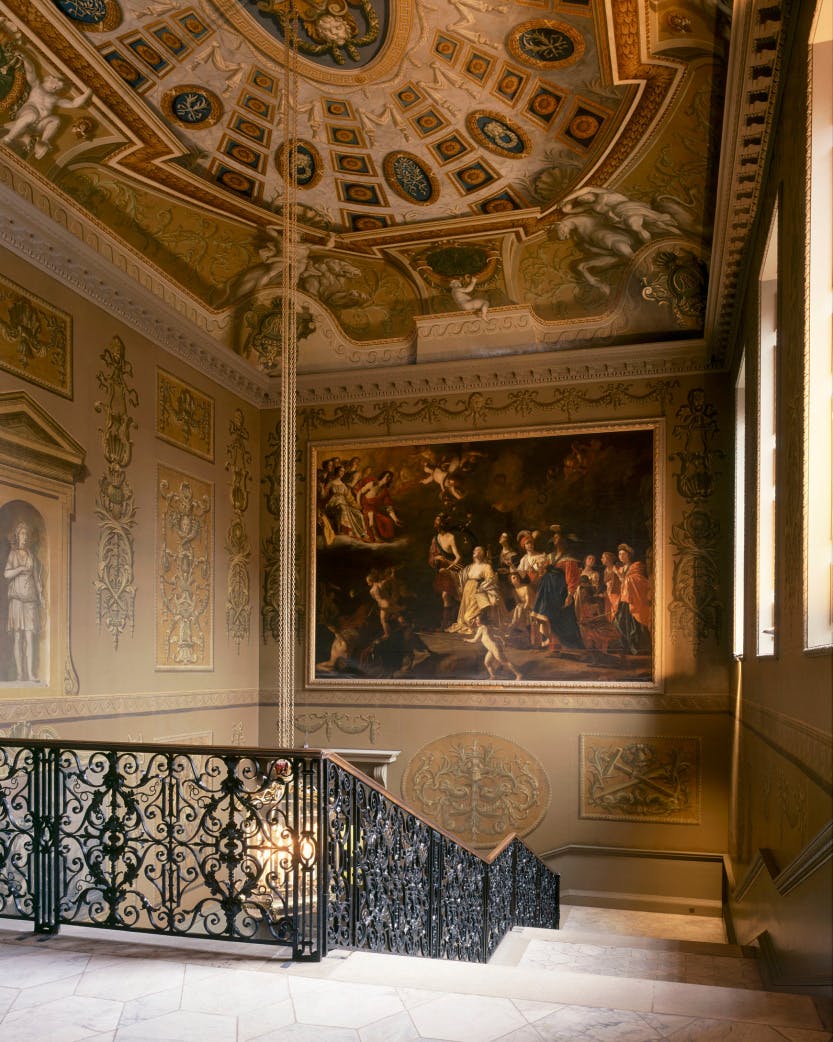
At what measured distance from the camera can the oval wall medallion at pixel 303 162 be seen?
9367 mm

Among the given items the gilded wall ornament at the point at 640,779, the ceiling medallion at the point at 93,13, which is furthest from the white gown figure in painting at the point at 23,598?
the gilded wall ornament at the point at 640,779

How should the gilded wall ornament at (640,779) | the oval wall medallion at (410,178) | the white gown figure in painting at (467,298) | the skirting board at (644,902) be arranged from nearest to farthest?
the oval wall medallion at (410,178), the skirting board at (644,902), the gilded wall ornament at (640,779), the white gown figure in painting at (467,298)

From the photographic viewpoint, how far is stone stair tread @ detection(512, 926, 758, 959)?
24.5 ft

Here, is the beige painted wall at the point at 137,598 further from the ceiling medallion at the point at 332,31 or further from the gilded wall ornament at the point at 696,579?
the gilded wall ornament at the point at 696,579

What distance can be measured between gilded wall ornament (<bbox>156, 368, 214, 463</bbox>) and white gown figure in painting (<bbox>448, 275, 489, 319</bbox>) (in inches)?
137

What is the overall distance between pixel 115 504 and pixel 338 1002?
661 centimetres

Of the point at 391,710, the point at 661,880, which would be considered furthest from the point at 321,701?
the point at 661,880

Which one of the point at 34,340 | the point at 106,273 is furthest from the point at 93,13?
the point at 34,340

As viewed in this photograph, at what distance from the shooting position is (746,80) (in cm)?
634

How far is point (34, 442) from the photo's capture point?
863 cm

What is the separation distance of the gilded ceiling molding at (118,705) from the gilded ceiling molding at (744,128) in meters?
7.51

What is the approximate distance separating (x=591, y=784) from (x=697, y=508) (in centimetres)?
369

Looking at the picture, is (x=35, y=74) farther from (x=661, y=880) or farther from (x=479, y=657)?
(x=661, y=880)

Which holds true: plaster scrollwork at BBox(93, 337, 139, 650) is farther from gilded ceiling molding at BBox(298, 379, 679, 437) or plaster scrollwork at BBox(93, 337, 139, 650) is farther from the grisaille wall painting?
gilded ceiling molding at BBox(298, 379, 679, 437)
